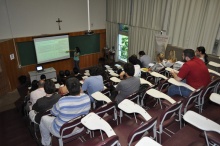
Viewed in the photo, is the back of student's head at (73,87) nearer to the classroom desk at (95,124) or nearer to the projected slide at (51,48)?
the classroom desk at (95,124)

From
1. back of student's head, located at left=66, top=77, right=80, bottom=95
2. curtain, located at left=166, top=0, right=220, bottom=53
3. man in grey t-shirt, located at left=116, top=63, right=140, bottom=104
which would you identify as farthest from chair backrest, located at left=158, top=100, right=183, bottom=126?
curtain, located at left=166, top=0, right=220, bottom=53

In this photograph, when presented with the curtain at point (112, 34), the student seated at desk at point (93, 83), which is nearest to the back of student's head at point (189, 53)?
the student seated at desk at point (93, 83)

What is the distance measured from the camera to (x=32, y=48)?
24.3ft

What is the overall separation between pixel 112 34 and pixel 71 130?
24.5 feet

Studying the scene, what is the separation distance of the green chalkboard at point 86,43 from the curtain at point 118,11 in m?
1.30

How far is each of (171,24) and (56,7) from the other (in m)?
5.03

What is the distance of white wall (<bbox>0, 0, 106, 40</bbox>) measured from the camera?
6.58 metres

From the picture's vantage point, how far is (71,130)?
2.59 m

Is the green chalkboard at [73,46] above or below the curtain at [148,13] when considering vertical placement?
below

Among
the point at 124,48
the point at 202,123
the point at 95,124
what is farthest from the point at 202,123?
the point at 124,48

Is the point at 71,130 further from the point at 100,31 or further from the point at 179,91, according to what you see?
the point at 100,31

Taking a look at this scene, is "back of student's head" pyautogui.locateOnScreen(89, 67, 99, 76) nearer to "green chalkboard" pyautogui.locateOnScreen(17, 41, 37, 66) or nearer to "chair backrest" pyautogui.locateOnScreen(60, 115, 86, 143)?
"chair backrest" pyautogui.locateOnScreen(60, 115, 86, 143)

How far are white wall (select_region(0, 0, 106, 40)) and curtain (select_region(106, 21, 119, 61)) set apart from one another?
57 centimetres

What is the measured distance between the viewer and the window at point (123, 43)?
900cm
